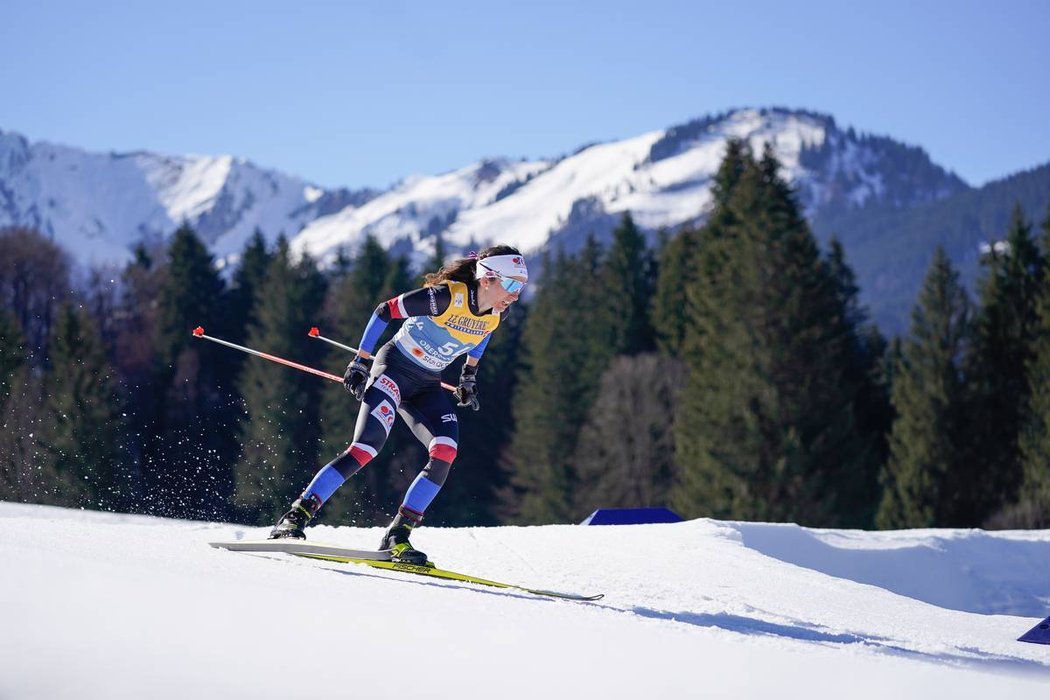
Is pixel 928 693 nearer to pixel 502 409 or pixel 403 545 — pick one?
pixel 403 545

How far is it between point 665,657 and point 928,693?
86 centimetres

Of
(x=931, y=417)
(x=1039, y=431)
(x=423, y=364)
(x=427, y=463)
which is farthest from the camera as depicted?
(x=931, y=417)

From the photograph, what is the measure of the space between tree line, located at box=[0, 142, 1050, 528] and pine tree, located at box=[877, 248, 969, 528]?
7cm

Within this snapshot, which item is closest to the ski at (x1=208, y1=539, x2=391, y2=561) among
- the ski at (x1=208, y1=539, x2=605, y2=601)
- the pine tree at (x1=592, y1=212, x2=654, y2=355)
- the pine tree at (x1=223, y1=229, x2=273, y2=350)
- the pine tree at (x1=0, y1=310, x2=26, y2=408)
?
the ski at (x1=208, y1=539, x2=605, y2=601)

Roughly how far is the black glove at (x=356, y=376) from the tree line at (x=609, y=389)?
1131 cm

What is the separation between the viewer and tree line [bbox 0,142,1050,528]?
28.8 meters

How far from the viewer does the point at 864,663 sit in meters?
3.98

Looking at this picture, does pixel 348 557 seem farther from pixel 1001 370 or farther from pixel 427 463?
pixel 1001 370

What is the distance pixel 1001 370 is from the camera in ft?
108

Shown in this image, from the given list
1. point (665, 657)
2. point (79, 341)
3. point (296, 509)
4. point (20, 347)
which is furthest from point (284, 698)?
point (79, 341)

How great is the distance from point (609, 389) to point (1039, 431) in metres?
14.2

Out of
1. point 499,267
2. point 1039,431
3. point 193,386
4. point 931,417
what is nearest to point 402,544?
point 499,267

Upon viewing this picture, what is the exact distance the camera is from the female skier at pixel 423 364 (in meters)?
6.29

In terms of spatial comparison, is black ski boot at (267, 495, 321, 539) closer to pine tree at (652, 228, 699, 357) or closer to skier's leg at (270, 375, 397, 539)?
skier's leg at (270, 375, 397, 539)
